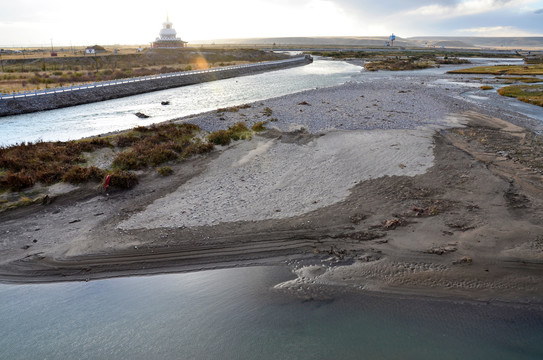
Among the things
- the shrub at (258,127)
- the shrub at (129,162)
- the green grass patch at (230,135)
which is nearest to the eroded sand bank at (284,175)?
the green grass patch at (230,135)

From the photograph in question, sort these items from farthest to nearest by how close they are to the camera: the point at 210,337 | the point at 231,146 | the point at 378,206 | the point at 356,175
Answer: the point at 231,146 → the point at 356,175 → the point at 378,206 → the point at 210,337

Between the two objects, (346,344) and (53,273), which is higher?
(53,273)

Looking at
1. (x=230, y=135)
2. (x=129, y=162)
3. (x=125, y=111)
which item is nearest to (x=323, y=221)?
(x=129, y=162)

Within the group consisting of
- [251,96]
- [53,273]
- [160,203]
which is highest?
[251,96]

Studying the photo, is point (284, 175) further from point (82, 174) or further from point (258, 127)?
point (82, 174)

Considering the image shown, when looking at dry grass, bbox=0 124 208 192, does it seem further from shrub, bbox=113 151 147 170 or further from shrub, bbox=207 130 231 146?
shrub, bbox=207 130 231 146

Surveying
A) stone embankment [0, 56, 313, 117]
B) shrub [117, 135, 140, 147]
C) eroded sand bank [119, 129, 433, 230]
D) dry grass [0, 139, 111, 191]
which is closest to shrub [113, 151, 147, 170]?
dry grass [0, 139, 111, 191]

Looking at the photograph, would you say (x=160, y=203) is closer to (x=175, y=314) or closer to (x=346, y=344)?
(x=175, y=314)

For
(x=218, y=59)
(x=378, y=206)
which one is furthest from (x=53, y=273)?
(x=218, y=59)
